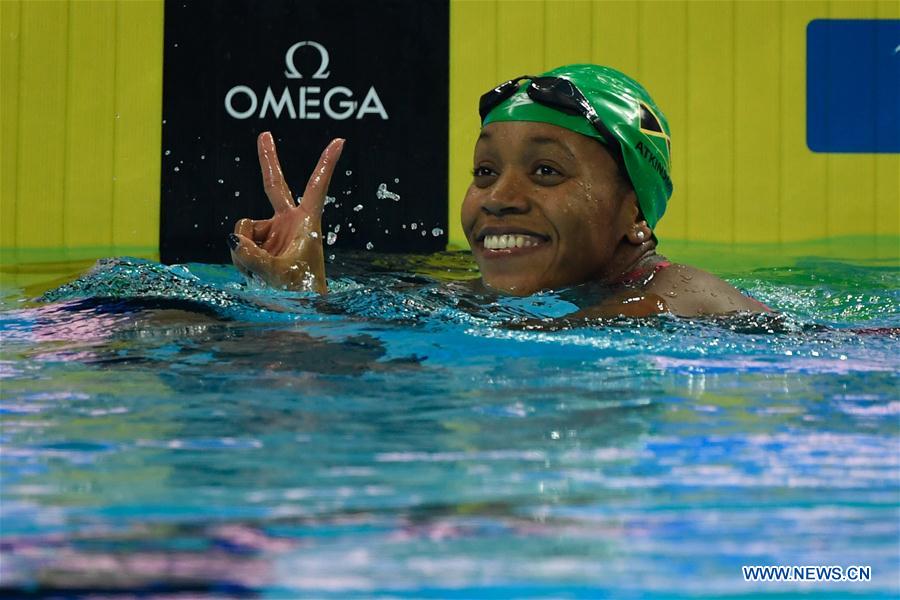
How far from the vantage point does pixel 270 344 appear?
2.45m

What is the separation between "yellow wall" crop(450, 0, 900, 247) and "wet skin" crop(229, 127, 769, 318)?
9.36ft

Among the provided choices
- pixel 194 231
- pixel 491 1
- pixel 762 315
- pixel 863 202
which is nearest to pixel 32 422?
pixel 762 315

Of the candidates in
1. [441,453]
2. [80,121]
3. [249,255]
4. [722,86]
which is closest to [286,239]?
[249,255]

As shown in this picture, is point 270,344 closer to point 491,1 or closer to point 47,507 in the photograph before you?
point 47,507

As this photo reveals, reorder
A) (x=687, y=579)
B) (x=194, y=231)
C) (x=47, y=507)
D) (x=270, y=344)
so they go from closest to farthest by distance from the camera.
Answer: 1. (x=687, y=579)
2. (x=47, y=507)
3. (x=270, y=344)
4. (x=194, y=231)

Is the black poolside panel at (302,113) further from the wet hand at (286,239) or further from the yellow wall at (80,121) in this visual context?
the wet hand at (286,239)

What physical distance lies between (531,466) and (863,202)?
15.7 feet

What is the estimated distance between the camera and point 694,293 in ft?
9.23

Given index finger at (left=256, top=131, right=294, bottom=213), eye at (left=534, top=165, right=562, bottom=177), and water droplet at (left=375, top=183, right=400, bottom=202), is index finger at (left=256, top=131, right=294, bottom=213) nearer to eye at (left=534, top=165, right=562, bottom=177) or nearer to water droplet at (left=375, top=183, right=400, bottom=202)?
eye at (left=534, top=165, right=562, bottom=177)

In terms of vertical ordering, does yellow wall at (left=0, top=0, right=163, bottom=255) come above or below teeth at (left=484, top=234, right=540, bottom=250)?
above

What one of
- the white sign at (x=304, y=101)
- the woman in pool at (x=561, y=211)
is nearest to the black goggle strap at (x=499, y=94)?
the woman in pool at (x=561, y=211)

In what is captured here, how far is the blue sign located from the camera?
5.77 metres

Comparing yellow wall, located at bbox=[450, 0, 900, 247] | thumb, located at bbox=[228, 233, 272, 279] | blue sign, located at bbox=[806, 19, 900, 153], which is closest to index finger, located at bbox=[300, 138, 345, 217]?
thumb, located at bbox=[228, 233, 272, 279]

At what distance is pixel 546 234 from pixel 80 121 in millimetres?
3592
